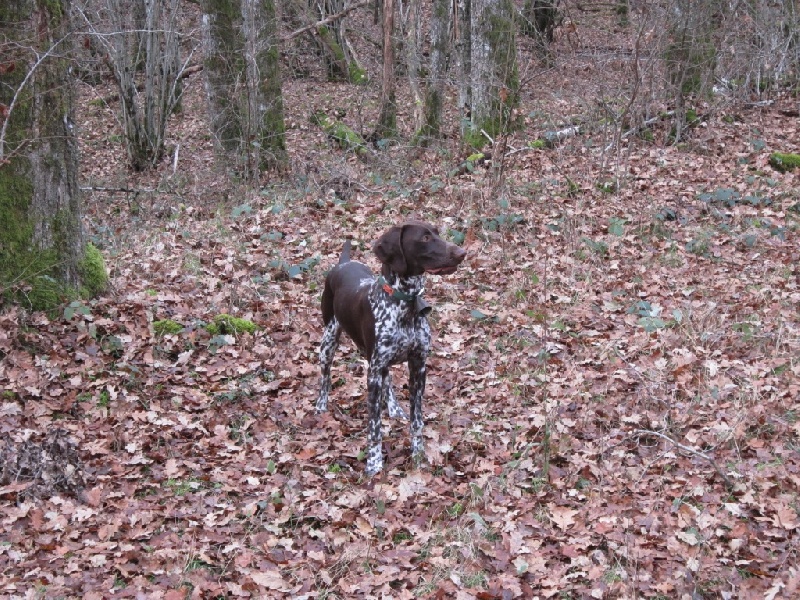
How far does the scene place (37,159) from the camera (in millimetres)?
7461

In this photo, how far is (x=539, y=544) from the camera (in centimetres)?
498

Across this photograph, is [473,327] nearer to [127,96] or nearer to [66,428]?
[66,428]

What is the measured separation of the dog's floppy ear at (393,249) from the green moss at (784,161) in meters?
9.12

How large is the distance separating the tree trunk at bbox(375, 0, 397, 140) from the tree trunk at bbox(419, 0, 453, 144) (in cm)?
77

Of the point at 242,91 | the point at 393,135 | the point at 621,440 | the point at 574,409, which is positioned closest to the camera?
the point at 621,440

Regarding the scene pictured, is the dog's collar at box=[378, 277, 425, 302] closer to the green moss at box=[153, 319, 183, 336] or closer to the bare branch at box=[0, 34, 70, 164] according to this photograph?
the green moss at box=[153, 319, 183, 336]

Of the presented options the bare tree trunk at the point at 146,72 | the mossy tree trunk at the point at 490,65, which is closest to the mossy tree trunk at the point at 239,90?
the bare tree trunk at the point at 146,72

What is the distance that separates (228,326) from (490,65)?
757 centimetres

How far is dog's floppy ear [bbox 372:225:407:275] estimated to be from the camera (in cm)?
592

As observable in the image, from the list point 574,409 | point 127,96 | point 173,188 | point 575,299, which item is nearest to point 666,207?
point 575,299

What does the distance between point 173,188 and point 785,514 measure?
12.4 metres

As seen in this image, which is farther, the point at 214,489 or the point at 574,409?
the point at 574,409

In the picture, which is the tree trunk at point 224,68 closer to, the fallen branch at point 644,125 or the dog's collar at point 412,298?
the fallen branch at point 644,125

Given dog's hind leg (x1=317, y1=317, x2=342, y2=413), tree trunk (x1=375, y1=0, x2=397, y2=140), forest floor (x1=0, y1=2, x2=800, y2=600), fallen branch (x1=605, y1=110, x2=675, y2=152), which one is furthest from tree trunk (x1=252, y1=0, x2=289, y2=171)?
dog's hind leg (x1=317, y1=317, x2=342, y2=413)
